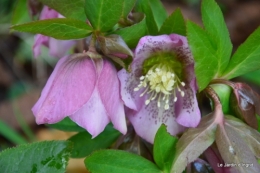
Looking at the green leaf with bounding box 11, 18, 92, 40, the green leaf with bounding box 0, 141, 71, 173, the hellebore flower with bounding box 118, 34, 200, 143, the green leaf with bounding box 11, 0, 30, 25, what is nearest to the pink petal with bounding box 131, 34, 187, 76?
the hellebore flower with bounding box 118, 34, 200, 143

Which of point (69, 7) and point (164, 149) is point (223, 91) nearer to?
point (164, 149)

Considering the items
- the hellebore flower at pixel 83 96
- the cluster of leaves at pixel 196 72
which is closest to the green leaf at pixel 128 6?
the cluster of leaves at pixel 196 72

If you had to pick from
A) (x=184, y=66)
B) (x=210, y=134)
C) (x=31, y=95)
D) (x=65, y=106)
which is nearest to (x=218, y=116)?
(x=210, y=134)

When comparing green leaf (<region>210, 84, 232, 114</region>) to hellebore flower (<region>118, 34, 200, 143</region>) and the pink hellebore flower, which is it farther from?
the pink hellebore flower

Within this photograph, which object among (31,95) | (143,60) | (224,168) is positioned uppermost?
(143,60)

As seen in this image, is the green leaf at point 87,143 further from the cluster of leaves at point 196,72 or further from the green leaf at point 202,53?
the green leaf at point 202,53

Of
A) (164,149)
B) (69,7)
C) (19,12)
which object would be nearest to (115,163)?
(164,149)

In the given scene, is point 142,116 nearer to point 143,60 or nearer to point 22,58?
point 143,60
